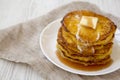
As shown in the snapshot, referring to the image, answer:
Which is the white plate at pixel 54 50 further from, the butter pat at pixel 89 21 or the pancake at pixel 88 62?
the butter pat at pixel 89 21

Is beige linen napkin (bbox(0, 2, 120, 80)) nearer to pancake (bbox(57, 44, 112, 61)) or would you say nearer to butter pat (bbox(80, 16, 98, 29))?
pancake (bbox(57, 44, 112, 61))

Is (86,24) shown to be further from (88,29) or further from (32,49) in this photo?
(32,49)

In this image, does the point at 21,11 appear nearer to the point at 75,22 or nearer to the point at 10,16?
the point at 10,16

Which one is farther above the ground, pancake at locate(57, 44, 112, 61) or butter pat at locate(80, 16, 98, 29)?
butter pat at locate(80, 16, 98, 29)

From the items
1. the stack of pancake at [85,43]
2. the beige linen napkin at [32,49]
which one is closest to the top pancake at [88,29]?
the stack of pancake at [85,43]

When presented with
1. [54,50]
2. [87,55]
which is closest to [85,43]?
[87,55]

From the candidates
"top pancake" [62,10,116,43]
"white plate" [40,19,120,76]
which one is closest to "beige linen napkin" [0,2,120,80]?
"white plate" [40,19,120,76]

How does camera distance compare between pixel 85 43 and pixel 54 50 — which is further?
pixel 54 50
